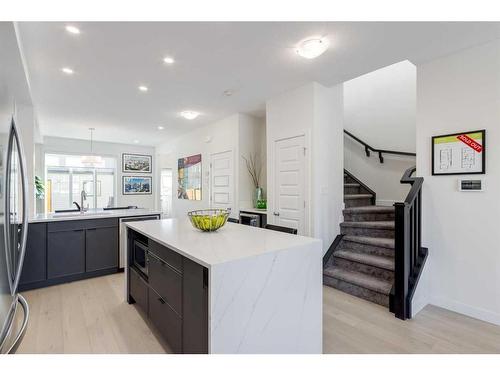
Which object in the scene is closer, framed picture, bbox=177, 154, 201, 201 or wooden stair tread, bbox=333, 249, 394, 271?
wooden stair tread, bbox=333, 249, 394, 271

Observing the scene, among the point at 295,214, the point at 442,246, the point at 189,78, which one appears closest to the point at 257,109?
the point at 189,78

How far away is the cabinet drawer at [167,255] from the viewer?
1.67 metres

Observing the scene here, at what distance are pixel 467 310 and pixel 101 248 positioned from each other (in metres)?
4.39

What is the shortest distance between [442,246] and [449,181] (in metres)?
0.68

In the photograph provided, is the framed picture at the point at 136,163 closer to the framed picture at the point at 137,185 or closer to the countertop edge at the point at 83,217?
the framed picture at the point at 137,185

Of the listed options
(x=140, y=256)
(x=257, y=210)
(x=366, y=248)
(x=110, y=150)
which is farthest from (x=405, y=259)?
(x=110, y=150)

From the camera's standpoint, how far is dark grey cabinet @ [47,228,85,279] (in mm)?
3260

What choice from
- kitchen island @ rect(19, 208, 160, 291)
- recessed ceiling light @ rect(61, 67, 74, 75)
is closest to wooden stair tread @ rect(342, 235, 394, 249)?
kitchen island @ rect(19, 208, 160, 291)

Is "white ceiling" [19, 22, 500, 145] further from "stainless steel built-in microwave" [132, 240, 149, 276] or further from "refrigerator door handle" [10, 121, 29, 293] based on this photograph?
"stainless steel built-in microwave" [132, 240, 149, 276]

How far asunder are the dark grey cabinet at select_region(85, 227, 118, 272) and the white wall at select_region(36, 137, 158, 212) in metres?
4.24

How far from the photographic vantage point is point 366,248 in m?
3.30

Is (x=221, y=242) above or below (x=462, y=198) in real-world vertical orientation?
below

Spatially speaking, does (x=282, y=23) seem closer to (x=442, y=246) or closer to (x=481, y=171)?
(x=481, y=171)

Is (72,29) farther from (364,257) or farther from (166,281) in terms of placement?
(364,257)
